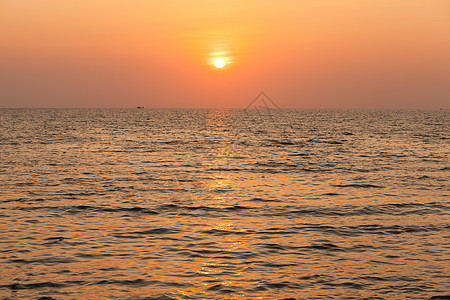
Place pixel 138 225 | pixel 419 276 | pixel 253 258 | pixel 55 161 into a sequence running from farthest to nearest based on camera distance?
1. pixel 55 161
2. pixel 138 225
3. pixel 253 258
4. pixel 419 276

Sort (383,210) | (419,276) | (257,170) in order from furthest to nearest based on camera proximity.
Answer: (257,170) → (383,210) → (419,276)

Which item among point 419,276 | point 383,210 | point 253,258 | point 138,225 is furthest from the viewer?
point 383,210

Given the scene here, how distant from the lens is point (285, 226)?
64.9ft

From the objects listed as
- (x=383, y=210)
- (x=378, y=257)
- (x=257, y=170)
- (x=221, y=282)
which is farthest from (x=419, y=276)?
(x=257, y=170)

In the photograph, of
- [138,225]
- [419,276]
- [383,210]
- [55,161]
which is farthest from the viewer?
[55,161]

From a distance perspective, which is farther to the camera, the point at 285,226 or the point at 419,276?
the point at 285,226

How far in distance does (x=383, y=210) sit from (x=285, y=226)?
19.6ft

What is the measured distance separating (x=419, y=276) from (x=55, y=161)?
114 feet

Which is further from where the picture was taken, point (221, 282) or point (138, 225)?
point (138, 225)

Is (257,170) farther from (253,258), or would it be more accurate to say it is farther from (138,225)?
(253,258)

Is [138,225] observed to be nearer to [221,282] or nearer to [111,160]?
[221,282]

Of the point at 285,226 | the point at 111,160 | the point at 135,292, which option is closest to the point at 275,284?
the point at 135,292

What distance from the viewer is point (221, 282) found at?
13.3m

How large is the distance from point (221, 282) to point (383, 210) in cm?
1236
